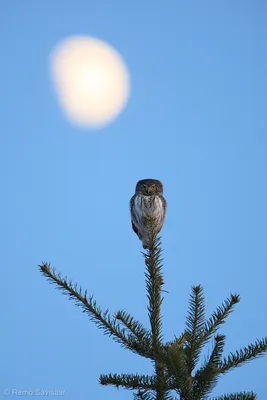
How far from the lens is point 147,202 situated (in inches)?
412

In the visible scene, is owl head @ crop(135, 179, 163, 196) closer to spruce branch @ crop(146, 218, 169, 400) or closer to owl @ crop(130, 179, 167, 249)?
owl @ crop(130, 179, 167, 249)

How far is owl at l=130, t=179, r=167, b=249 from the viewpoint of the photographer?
1045 cm

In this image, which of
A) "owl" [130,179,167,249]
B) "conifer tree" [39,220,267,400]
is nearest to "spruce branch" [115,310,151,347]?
"conifer tree" [39,220,267,400]

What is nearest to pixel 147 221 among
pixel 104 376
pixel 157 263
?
pixel 157 263

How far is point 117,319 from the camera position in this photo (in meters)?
4.27

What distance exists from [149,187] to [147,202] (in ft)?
1.31

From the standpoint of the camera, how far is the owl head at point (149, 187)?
1066 cm

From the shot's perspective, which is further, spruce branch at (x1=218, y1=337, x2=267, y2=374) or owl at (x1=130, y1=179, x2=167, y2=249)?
owl at (x1=130, y1=179, x2=167, y2=249)

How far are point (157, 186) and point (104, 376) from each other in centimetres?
686

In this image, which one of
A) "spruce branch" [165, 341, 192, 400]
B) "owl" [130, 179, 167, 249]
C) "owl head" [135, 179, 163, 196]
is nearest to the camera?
"spruce branch" [165, 341, 192, 400]

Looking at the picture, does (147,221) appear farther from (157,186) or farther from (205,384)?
(157,186)

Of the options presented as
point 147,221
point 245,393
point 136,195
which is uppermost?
point 136,195

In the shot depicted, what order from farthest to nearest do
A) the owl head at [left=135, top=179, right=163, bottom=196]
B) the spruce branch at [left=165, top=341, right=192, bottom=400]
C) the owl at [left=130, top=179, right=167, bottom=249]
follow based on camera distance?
the owl head at [left=135, top=179, right=163, bottom=196], the owl at [left=130, top=179, right=167, bottom=249], the spruce branch at [left=165, top=341, right=192, bottom=400]

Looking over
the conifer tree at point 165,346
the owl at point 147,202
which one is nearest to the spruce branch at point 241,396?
the conifer tree at point 165,346
